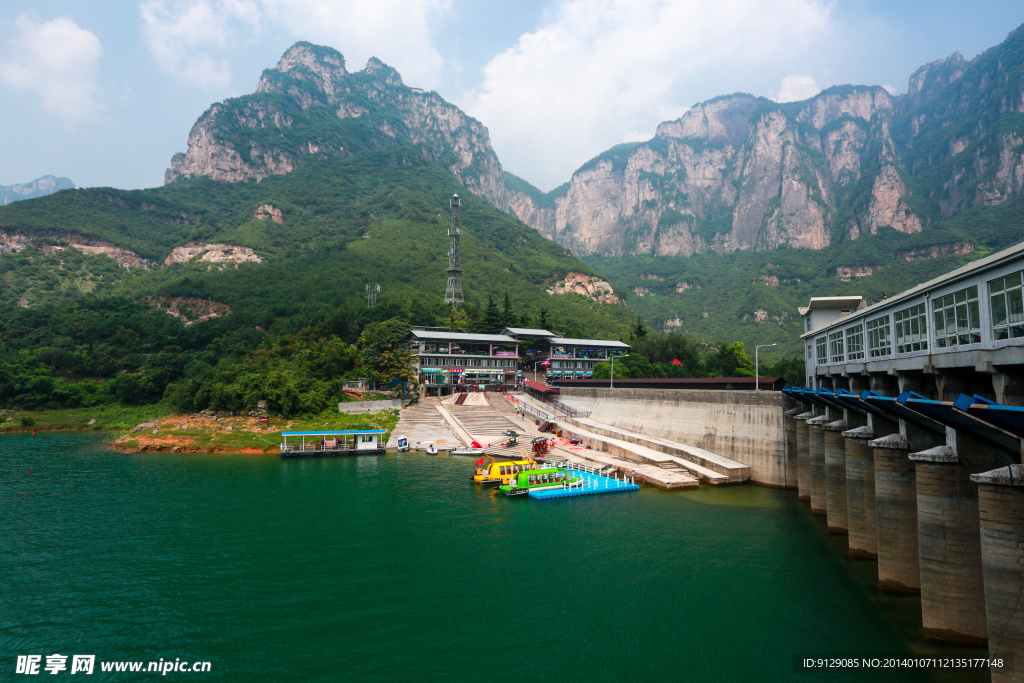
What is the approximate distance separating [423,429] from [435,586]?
37303 mm

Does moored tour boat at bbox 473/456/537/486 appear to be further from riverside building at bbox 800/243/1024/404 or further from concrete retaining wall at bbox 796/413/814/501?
riverside building at bbox 800/243/1024/404

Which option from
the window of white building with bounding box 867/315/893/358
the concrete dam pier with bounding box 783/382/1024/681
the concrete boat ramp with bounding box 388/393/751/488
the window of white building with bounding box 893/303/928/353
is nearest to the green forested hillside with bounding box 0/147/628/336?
the concrete boat ramp with bounding box 388/393/751/488

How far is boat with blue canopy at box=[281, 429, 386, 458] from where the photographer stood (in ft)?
164

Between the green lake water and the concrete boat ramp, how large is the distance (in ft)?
11.9

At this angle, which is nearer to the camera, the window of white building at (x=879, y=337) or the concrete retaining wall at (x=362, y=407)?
the window of white building at (x=879, y=337)

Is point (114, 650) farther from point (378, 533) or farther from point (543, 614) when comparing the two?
point (543, 614)

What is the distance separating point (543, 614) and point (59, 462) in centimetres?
4968

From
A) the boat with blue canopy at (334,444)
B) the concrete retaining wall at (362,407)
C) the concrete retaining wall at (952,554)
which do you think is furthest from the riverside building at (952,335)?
the concrete retaining wall at (362,407)

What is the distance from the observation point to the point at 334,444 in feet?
168

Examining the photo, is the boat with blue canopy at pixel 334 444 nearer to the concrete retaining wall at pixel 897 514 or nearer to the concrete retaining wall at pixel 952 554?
the concrete retaining wall at pixel 897 514

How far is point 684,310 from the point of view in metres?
184

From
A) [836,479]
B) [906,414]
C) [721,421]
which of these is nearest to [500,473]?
[721,421]

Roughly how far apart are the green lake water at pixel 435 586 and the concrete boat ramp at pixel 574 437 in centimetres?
364

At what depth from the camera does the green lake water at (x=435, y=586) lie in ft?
52.3
